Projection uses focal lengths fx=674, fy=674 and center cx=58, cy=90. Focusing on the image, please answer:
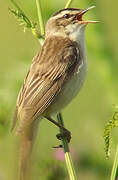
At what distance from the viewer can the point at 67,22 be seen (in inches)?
231

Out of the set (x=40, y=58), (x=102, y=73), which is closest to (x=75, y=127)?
(x=102, y=73)

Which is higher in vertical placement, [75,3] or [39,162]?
[75,3]

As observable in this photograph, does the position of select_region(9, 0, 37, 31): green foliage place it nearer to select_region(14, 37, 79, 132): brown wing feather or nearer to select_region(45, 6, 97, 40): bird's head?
select_region(14, 37, 79, 132): brown wing feather

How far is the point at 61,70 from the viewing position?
5.43 metres

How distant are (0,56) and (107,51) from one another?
15.1 feet

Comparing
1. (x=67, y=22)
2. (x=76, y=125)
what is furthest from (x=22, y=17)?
(x=76, y=125)

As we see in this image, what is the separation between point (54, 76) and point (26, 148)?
960mm

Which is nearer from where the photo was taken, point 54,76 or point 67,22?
point 54,76

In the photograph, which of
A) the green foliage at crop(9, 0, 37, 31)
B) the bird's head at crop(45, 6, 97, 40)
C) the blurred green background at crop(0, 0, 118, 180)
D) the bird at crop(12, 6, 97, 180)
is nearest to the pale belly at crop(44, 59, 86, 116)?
the bird at crop(12, 6, 97, 180)

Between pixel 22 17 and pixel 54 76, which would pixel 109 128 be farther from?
pixel 54 76

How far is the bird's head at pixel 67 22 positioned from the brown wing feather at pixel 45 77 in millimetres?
137

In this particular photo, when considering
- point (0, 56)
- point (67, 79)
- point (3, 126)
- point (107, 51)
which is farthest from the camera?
point (0, 56)

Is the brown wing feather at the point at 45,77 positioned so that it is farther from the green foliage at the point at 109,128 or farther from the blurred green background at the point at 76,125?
the green foliage at the point at 109,128

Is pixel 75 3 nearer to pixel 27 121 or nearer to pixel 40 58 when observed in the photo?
pixel 40 58
